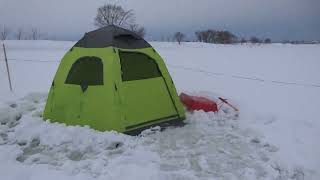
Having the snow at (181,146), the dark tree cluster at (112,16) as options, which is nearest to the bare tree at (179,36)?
the dark tree cluster at (112,16)

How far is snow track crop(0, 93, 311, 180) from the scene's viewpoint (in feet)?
15.6

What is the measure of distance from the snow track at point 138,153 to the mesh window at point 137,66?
3.62 feet

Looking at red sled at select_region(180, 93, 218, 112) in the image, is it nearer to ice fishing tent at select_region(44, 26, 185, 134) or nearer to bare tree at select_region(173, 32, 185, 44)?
ice fishing tent at select_region(44, 26, 185, 134)

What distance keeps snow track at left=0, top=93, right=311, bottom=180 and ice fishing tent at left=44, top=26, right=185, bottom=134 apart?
30 cm

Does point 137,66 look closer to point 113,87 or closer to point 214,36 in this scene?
point 113,87

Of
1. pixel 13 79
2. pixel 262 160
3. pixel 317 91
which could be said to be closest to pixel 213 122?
pixel 262 160

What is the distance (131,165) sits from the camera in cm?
495

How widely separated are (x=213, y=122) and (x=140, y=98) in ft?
5.06

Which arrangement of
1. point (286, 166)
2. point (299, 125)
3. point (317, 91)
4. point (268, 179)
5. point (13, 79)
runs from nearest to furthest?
1. point (268, 179)
2. point (286, 166)
3. point (299, 125)
4. point (317, 91)
5. point (13, 79)

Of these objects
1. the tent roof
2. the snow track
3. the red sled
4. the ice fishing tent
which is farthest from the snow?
the tent roof

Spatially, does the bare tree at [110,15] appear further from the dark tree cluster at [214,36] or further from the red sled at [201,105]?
the red sled at [201,105]

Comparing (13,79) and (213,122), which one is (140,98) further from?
(13,79)

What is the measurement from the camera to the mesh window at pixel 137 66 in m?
6.68

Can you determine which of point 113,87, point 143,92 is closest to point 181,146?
point 143,92
